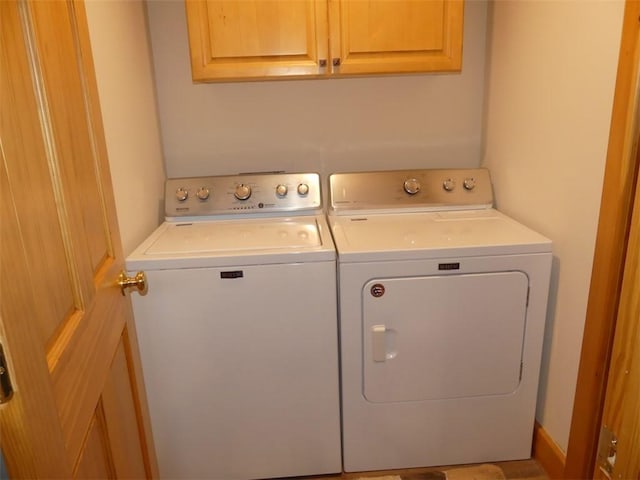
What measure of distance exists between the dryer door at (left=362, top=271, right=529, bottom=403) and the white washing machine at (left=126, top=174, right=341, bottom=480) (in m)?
0.16

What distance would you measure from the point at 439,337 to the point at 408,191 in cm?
70

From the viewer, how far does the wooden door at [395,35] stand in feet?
5.95

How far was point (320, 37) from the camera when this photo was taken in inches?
71.7

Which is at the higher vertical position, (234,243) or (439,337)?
(234,243)

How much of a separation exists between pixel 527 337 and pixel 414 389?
0.45 meters

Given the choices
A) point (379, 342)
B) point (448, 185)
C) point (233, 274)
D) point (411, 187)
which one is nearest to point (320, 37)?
point (411, 187)

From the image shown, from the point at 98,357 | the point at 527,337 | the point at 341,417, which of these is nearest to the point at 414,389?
the point at 341,417

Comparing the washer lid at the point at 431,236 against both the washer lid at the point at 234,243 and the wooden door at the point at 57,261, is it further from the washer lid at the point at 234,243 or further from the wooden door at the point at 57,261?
the wooden door at the point at 57,261

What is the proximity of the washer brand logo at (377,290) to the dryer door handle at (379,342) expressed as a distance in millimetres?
119

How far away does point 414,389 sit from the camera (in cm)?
175

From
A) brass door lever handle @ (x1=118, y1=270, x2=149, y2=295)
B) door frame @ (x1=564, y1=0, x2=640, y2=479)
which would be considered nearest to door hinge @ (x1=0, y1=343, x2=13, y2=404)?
brass door lever handle @ (x1=118, y1=270, x2=149, y2=295)

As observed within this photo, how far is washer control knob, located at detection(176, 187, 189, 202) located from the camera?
2.05 m

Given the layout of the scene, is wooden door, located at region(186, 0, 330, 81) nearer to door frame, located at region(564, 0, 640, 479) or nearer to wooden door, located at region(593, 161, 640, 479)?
door frame, located at region(564, 0, 640, 479)

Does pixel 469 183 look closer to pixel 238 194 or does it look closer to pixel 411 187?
Result: pixel 411 187
